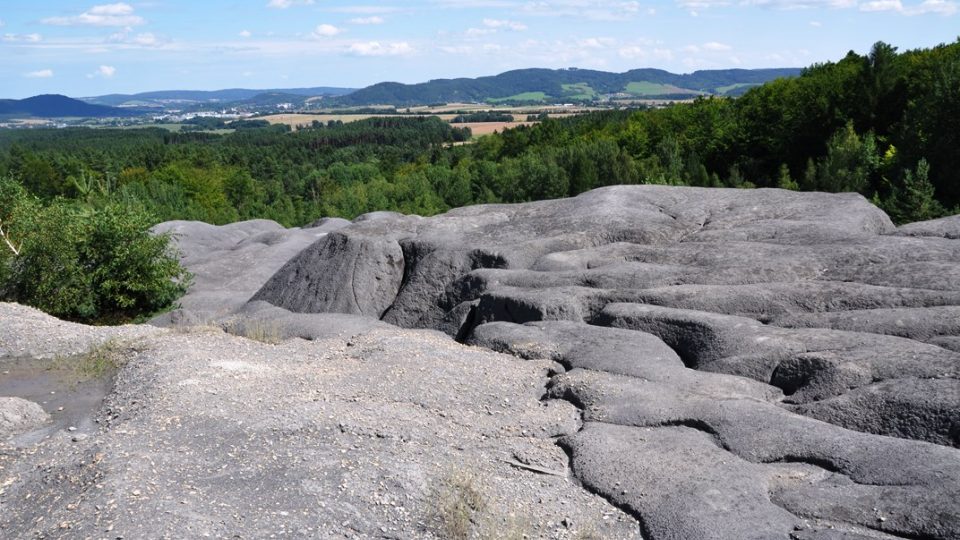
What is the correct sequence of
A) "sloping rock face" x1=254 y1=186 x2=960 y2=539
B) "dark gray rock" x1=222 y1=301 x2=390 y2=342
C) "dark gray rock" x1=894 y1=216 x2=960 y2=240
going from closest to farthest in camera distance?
"sloping rock face" x1=254 y1=186 x2=960 y2=539
"dark gray rock" x1=222 y1=301 x2=390 y2=342
"dark gray rock" x1=894 y1=216 x2=960 y2=240

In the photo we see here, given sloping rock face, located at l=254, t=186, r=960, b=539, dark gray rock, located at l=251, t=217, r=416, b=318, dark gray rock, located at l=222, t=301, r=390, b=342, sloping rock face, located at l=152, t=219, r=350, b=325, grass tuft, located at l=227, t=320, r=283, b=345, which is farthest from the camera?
sloping rock face, located at l=152, t=219, r=350, b=325

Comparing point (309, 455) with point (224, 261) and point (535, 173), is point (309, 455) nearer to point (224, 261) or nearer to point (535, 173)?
point (224, 261)

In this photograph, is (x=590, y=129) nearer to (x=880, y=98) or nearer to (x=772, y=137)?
(x=772, y=137)

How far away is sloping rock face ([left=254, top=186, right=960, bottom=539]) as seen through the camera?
43.4 ft

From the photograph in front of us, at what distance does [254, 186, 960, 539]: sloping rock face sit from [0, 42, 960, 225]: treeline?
23.7 metres

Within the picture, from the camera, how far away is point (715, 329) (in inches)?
808

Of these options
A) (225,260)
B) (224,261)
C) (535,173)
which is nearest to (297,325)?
(224,261)

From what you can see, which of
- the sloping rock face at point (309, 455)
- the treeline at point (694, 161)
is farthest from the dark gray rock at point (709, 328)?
the treeline at point (694, 161)

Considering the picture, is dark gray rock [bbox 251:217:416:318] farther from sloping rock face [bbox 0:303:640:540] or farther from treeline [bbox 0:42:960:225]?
treeline [bbox 0:42:960:225]

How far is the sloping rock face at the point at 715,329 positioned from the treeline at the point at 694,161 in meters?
23.7

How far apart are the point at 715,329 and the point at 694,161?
2958 inches

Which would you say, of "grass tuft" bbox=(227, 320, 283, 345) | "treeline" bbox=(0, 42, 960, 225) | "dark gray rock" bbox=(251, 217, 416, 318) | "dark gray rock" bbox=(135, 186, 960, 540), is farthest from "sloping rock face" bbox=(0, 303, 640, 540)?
"treeline" bbox=(0, 42, 960, 225)

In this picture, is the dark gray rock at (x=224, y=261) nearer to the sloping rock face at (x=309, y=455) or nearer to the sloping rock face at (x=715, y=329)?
the sloping rock face at (x=715, y=329)

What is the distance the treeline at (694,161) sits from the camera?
66.6 meters
